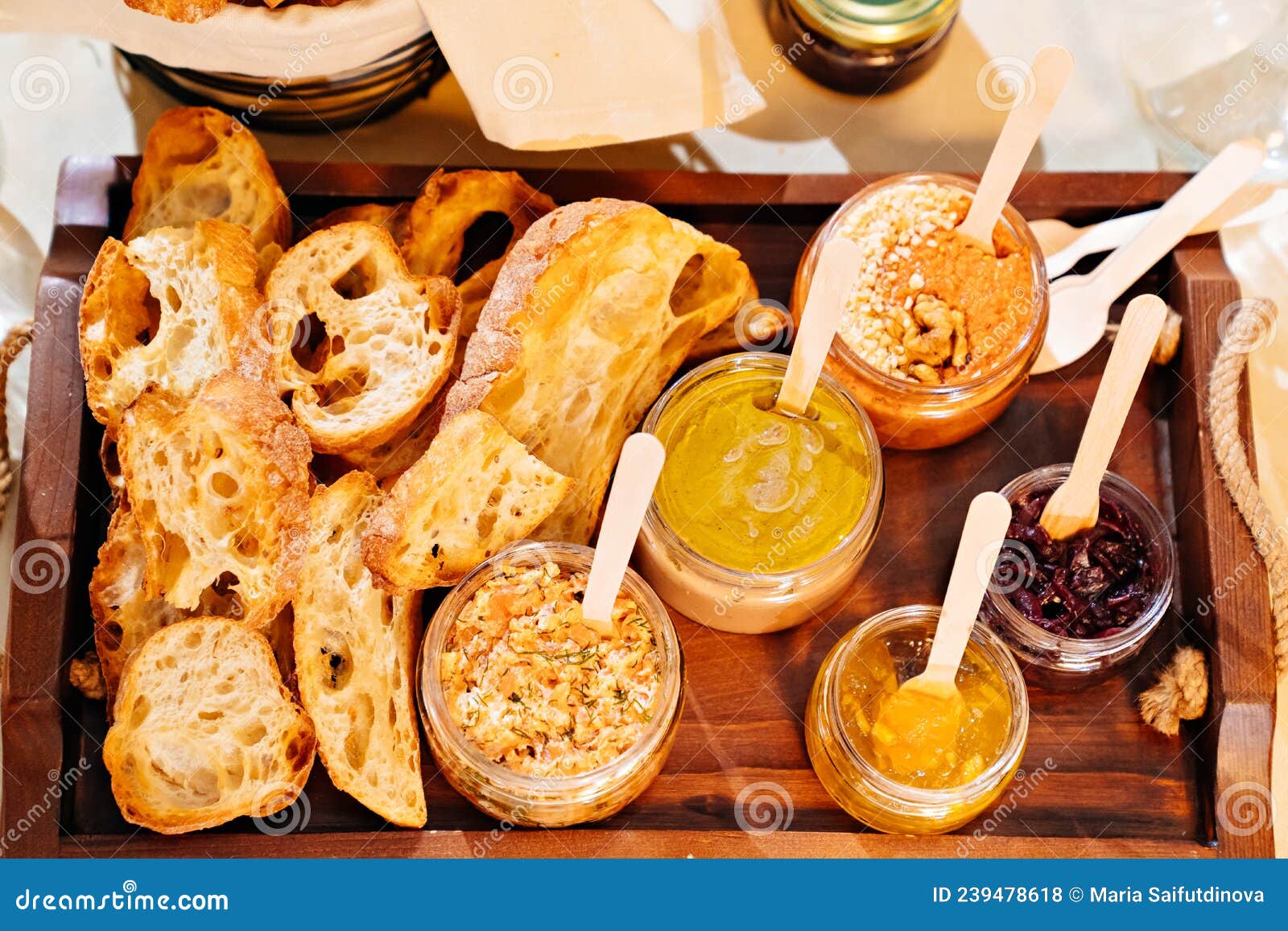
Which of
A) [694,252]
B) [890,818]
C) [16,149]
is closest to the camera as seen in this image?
[890,818]

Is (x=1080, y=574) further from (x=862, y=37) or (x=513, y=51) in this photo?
(x=513, y=51)

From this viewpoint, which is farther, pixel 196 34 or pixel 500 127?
pixel 500 127

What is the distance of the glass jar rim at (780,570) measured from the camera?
174cm

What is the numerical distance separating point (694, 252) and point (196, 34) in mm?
742

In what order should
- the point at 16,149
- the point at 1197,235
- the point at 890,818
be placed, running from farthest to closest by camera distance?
the point at 16,149
the point at 1197,235
the point at 890,818

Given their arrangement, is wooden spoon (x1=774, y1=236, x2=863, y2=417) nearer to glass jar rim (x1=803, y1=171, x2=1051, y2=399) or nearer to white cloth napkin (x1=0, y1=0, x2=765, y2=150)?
glass jar rim (x1=803, y1=171, x2=1051, y2=399)

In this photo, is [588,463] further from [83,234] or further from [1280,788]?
[1280,788]

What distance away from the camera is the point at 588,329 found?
6.08 ft

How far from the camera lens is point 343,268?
186cm

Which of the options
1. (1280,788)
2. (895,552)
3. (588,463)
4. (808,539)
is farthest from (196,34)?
(1280,788)

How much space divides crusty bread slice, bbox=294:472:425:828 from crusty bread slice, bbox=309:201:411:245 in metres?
0.43

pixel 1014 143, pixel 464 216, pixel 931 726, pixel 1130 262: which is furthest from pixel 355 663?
pixel 1130 262

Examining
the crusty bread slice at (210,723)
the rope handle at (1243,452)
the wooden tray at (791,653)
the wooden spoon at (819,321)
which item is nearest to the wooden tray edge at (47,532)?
the wooden tray at (791,653)

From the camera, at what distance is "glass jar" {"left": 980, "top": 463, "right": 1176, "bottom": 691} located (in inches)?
70.4
